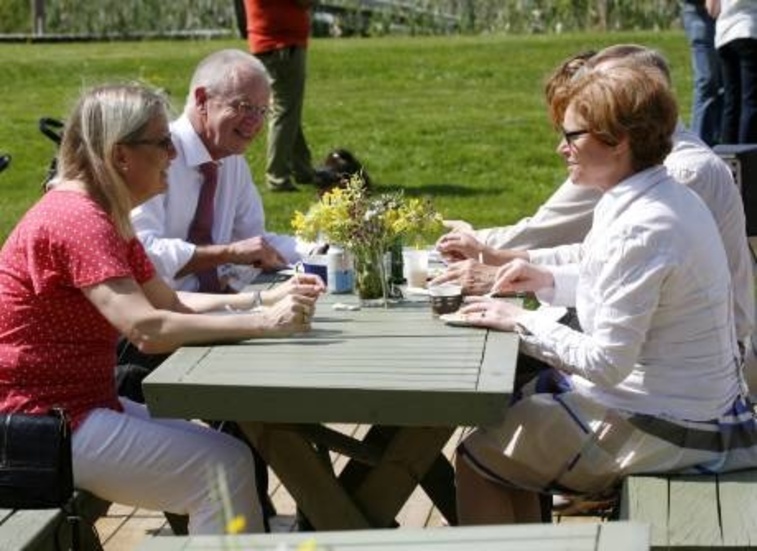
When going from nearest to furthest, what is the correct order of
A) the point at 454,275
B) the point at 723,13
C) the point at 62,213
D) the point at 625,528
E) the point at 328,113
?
1. the point at 625,528
2. the point at 62,213
3. the point at 454,275
4. the point at 723,13
5. the point at 328,113

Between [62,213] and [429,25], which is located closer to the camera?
[62,213]

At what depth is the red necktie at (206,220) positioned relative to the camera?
5566 mm

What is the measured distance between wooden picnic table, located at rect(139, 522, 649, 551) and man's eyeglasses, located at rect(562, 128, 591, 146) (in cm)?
124

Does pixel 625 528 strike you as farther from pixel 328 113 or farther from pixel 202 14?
pixel 202 14

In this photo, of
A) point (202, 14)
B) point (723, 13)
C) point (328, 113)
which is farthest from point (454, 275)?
point (202, 14)

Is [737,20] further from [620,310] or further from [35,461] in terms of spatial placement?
[35,461]

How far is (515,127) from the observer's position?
13.5 meters

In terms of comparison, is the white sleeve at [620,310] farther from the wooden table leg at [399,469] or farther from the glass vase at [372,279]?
the glass vase at [372,279]

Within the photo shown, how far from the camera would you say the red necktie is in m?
5.57

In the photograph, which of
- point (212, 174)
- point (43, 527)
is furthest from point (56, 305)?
point (212, 174)

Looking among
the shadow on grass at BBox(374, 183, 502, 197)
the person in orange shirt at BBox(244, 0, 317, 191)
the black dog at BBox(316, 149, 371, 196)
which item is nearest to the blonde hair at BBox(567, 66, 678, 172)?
the black dog at BBox(316, 149, 371, 196)

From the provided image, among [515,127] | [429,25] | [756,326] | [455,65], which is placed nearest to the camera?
[756,326]

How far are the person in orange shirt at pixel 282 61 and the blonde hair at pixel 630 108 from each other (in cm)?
684

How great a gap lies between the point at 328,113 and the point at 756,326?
30.8 feet
